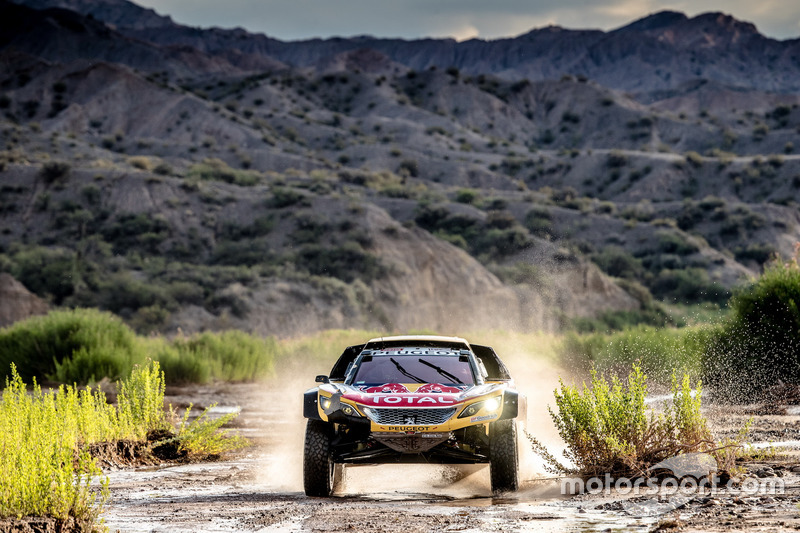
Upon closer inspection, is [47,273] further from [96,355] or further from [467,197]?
[467,197]

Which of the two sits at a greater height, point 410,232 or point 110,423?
point 410,232

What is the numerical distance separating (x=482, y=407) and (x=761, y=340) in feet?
38.0

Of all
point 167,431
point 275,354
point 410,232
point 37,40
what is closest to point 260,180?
point 410,232

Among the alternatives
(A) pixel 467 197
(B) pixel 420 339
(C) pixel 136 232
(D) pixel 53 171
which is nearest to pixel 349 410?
(B) pixel 420 339

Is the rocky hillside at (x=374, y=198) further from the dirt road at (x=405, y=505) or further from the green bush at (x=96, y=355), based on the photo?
the dirt road at (x=405, y=505)

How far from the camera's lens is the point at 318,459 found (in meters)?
9.57

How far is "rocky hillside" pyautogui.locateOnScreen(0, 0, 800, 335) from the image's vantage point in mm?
52312

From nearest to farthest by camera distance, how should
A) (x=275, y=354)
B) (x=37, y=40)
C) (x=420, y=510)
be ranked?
1. (x=420, y=510)
2. (x=275, y=354)
3. (x=37, y=40)

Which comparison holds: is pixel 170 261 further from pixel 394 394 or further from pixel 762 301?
pixel 394 394

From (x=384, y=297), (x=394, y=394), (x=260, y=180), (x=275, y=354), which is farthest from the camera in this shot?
(x=260, y=180)

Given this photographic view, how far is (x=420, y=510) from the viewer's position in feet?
29.0

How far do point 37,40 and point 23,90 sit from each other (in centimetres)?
4931

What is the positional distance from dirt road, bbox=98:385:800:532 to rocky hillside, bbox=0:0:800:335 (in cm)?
2853

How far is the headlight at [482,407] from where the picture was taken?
944 cm
